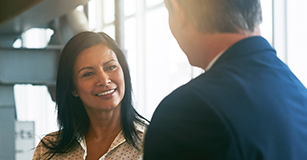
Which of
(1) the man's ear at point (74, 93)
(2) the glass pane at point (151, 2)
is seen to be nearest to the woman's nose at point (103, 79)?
(1) the man's ear at point (74, 93)

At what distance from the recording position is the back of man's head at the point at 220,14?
1049mm

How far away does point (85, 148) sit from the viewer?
91.9 inches

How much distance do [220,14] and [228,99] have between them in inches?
9.2

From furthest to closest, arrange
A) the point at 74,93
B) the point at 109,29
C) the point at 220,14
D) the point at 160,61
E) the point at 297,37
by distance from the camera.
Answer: the point at 109,29 < the point at 160,61 < the point at 297,37 < the point at 74,93 < the point at 220,14

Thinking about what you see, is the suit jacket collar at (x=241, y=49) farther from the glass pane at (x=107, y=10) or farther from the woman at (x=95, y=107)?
the glass pane at (x=107, y=10)

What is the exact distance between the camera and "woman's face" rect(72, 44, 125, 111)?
7.33ft

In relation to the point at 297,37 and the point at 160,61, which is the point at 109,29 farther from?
the point at 297,37

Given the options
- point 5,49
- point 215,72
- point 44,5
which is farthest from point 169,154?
point 5,49

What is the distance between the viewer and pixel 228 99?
957mm

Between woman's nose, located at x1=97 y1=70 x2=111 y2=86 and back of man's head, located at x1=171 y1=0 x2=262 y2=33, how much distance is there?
1207 millimetres

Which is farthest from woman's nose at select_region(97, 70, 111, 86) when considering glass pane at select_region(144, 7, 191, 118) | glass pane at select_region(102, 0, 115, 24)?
glass pane at select_region(102, 0, 115, 24)

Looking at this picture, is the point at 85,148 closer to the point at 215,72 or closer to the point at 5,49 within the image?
the point at 215,72

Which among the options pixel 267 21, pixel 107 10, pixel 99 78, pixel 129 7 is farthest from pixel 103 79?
pixel 107 10

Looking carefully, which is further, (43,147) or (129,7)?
(129,7)
